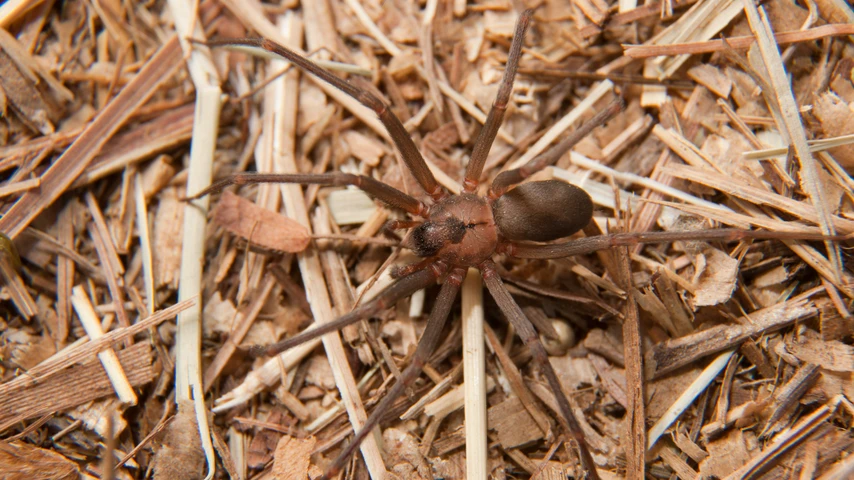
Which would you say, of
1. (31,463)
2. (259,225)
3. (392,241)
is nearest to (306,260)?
(259,225)

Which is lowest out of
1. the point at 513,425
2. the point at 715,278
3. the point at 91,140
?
the point at 513,425

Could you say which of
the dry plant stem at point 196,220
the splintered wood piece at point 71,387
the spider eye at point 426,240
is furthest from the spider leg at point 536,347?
the splintered wood piece at point 71,387

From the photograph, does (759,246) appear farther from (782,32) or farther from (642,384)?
(782,32)

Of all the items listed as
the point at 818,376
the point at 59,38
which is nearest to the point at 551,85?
the point at 818,376

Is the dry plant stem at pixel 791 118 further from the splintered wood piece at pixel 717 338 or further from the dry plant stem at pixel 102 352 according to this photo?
the dry plant stem at pixel 102 352

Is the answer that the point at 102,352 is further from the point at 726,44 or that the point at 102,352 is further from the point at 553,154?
the point at 726,44

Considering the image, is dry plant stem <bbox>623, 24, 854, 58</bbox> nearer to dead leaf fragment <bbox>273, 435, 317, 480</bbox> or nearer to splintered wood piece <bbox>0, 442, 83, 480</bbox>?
dead leaf fragment <bbox>273, 435, 317, 480</bbox>

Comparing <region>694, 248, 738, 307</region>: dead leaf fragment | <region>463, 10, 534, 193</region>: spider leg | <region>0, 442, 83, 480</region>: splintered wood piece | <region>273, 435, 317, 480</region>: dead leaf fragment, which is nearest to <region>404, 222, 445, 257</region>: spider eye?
<region>463, 10, 534, 193</region>: spider leg
